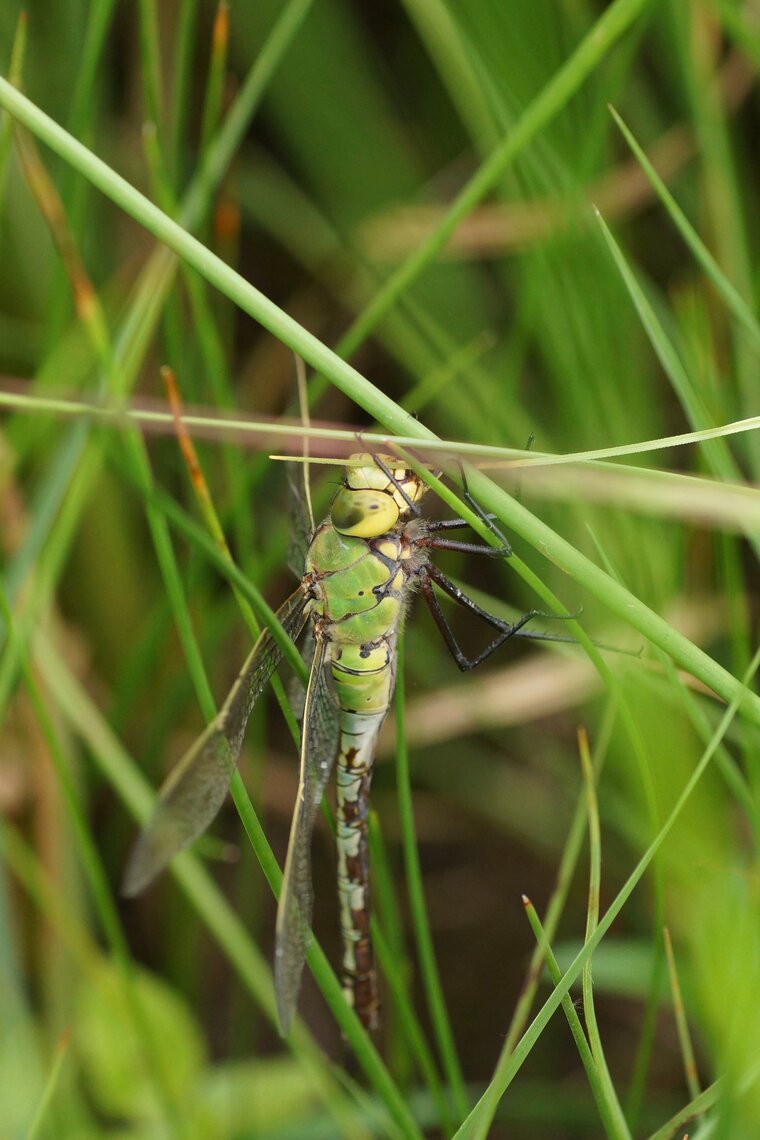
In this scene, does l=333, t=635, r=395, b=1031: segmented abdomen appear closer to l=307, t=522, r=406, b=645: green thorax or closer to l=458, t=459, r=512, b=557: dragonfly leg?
l=307, t=522, r=406, b=645: green thorax

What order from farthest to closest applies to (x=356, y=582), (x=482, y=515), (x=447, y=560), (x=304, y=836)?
(x=447, y=560)
(x=356, y=582)
(x=304, y=836)
(x=482, y=515)

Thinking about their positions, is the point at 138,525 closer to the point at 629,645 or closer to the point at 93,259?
the point at 93,259

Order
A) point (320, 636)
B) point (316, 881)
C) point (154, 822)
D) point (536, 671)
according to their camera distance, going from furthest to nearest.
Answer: point (316, 881), point (536, 671), point (320, 636), point (154, 822)

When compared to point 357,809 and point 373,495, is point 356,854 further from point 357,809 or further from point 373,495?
point 373,495

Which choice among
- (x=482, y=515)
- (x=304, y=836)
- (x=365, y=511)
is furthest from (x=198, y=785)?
(x=482, y=515)

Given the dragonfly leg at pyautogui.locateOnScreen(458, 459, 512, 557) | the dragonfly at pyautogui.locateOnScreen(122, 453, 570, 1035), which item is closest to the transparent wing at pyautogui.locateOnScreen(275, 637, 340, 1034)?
the dragonfly at pyautogui.locateOnScreen(122, 453, 570, 1035)

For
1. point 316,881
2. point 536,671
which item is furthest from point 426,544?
point 316,881

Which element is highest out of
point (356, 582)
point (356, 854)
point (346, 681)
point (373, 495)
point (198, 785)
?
point (373, 495)
